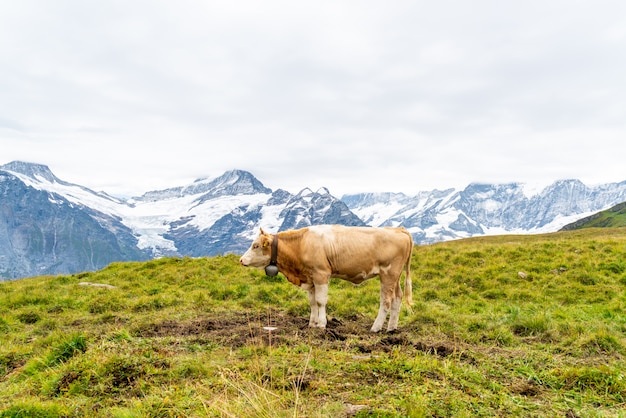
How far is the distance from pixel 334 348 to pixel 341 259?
9.90ft

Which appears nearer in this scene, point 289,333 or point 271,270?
point 289,333

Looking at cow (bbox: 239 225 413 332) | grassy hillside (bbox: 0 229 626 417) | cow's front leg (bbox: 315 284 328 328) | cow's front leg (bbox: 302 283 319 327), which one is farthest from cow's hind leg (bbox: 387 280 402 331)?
cow's front leg (bbox: 302 283 319 327)

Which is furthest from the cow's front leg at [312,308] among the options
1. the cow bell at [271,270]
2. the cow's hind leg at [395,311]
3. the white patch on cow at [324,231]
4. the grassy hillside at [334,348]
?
the cow's hind leg at [395,311]

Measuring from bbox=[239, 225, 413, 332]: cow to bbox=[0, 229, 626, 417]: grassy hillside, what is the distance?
2.62 ft

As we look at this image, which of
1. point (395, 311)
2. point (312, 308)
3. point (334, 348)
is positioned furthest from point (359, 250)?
point (334, 348)

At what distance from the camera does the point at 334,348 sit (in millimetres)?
8469

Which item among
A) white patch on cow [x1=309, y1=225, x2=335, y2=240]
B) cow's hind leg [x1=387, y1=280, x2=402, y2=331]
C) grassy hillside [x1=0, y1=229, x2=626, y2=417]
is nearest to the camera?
grassy hillside [x1=0, y1=229, x2=626, y2=417]

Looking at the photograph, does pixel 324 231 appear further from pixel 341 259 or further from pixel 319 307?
pixel 319 307

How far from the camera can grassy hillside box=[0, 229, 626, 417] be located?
18.8 feet

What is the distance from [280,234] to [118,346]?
5049 mm

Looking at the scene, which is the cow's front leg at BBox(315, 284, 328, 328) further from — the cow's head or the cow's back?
the cow's head

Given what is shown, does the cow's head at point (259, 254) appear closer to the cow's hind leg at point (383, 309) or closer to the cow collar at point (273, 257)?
the cow collar at point (273, 257)

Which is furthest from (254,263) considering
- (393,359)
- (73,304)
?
(73,304)

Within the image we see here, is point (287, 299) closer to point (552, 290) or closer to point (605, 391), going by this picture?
point (552, 290)
